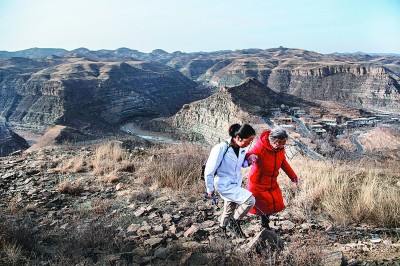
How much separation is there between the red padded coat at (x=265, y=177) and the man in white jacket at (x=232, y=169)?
12 cm

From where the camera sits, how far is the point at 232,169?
3348 millimetres

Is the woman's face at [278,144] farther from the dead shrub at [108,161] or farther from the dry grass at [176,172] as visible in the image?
the dead shrub at [108,161]

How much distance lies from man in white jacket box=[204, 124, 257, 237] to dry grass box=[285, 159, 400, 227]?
116 centimetres

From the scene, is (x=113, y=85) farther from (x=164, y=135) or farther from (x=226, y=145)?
(x=226, y=145)

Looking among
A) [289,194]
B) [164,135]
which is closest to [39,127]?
[164,135]

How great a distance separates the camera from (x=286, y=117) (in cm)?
3070

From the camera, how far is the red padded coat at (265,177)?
345 cm

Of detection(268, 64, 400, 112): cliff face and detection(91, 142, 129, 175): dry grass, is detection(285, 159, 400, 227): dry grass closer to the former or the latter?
detection(91, 142, 129, 175): dry grass

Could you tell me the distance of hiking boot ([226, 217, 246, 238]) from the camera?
3.50m

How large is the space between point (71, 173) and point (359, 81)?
247 feet

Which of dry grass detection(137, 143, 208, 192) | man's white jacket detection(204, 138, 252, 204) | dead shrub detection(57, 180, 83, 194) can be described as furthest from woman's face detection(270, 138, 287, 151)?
dead shrub detection(57, 180, 83, 194)

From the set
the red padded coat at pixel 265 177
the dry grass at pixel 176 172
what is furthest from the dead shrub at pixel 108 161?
the red padded coat at pixel 265 177

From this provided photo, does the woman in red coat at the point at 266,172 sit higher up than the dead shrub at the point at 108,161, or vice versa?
the woman in red coat at the point at 266,172

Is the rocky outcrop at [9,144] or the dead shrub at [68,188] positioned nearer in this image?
the dead shrub at [68,188]
